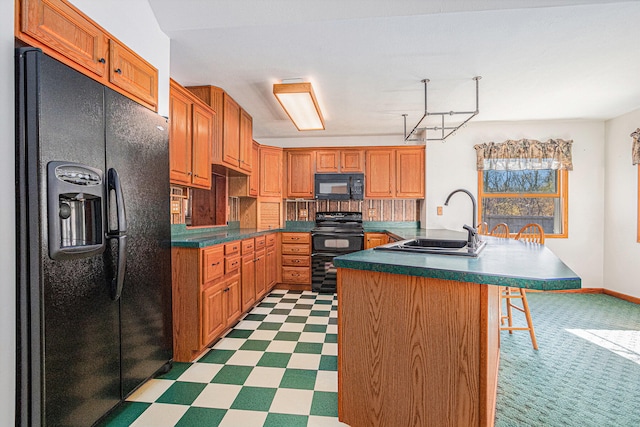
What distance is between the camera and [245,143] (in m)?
4.01

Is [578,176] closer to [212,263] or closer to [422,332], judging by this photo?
[422,332]

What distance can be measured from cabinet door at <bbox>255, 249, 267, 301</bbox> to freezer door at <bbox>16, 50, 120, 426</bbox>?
223cm

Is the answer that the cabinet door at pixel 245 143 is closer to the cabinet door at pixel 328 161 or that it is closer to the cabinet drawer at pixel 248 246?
the cabinet drawer at pixel 248 246

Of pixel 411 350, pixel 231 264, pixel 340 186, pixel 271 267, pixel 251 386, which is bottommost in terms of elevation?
pixel 251 386

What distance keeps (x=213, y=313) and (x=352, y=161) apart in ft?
10.5

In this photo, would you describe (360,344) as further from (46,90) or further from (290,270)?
(290,270)

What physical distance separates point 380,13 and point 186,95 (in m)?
1.62

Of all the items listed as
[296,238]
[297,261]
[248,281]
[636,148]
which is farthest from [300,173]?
[636,148]

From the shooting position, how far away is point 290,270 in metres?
4.60

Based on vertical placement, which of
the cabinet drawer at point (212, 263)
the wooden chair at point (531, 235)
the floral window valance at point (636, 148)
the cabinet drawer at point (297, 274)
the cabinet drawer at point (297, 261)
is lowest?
the cabinet drawer at point (297, 274)

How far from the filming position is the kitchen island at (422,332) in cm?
122

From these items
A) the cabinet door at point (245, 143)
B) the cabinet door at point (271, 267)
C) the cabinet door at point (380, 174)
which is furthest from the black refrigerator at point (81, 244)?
the cabinet door at point (380, 174)

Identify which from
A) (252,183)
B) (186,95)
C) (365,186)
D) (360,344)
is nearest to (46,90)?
(186,95)

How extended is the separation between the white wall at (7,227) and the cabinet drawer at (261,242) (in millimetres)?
2567
